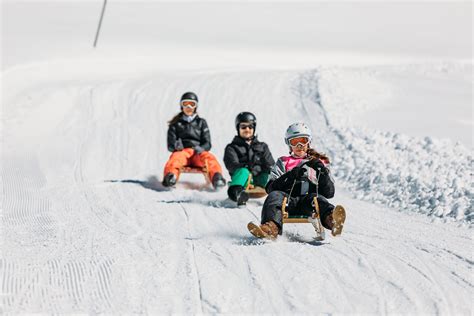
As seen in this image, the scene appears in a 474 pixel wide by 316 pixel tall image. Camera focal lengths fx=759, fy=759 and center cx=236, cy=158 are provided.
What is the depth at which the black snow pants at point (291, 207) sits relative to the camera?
7648mm

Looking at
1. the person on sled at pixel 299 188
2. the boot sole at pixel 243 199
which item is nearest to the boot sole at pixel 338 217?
the person on sled at pixel 299 188

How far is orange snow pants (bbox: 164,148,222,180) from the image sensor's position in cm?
1112

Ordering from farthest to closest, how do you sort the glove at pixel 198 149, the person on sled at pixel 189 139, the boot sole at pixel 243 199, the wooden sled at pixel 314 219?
the glove at pixel 198 149 → the person on sled at pixel 189 139 → the boot sole at pixel 243 199 → the wooden sled at pixel 314 219

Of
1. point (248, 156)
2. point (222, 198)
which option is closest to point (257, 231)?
point (222, 198)

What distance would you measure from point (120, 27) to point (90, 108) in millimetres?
18494

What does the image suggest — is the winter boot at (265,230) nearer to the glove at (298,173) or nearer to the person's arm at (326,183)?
the glove at (298,173)

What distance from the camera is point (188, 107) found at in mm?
11820

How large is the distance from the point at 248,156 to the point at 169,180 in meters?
1.19

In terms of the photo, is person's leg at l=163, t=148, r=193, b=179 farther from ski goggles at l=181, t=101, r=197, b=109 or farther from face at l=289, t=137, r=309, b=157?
face at l=289, t=137, r=309, b=157

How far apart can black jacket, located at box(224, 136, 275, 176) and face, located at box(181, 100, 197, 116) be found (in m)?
1.47

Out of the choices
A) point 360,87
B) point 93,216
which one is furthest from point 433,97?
point 93,216

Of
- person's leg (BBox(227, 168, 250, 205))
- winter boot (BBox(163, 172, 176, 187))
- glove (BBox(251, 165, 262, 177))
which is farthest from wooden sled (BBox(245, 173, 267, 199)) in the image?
winter boot (BBox(163, 172, 176, 187))

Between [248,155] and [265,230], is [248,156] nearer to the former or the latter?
[248,155]

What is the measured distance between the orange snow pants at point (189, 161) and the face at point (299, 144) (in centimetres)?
295
